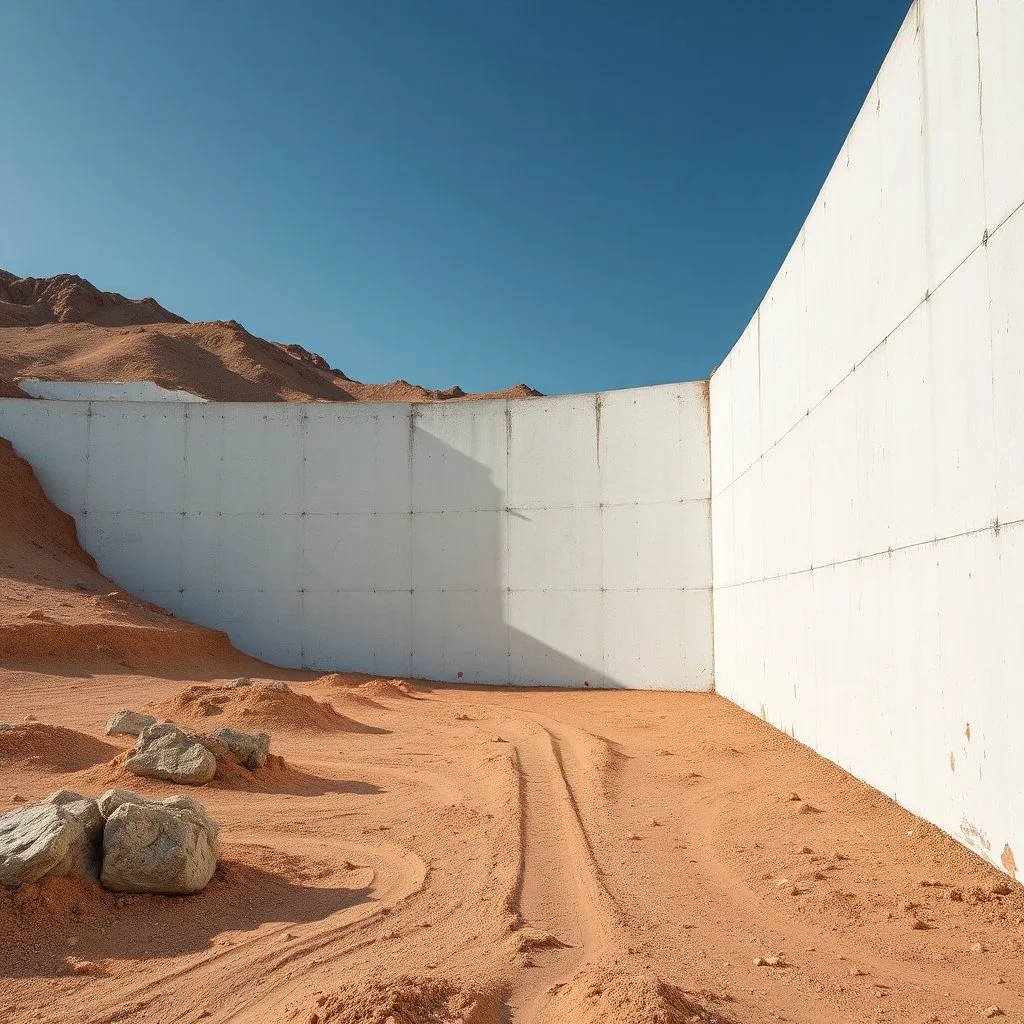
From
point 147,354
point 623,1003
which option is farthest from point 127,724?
point 147,354

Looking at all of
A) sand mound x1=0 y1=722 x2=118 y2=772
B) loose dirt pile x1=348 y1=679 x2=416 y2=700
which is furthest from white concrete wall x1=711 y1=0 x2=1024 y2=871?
sand mound x1=0 y1=722 x2=118 y2=772

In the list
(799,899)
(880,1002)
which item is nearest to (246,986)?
(880,1002)

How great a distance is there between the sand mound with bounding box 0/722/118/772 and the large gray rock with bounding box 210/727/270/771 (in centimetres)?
108

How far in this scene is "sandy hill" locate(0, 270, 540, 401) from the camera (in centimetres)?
3809

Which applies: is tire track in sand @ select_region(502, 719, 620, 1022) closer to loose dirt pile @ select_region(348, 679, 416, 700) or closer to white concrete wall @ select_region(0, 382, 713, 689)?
loose dirt pile @ select_region(348, 679, 416, 700)

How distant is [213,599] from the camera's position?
14.9 metres

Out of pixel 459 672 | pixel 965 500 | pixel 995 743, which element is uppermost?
pixel 965 500

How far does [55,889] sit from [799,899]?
11.1 feet

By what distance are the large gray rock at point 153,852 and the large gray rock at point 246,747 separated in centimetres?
240

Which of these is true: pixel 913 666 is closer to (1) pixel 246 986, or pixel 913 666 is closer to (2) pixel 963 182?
(2) pixel 963 182

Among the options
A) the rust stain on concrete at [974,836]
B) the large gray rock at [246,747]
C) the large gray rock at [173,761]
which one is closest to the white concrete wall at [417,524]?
the large gray rock at [246,747]

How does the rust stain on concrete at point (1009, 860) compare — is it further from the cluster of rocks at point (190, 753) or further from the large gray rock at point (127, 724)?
the large gray rock at point (127, 724)

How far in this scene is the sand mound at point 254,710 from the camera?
8719 millimetres

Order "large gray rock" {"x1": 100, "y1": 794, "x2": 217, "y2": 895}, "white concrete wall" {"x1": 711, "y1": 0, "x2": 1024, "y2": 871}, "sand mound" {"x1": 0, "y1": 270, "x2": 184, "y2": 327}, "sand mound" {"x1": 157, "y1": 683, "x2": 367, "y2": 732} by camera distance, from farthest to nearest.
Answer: "sand mound" {"x1": 0, "y1": 270, "x2": 184, "y2": 327}, "sand mound" {"x1": 157, "y1": 683, "x2": 367, "y2": 732}, "white concrete wall" {"x1": 711, "y1": 0, "x2": 1024, "y2": 871}, "large gray rock" {"x1": 100, "y1": 794, "x2": 217, "y2": 895}
